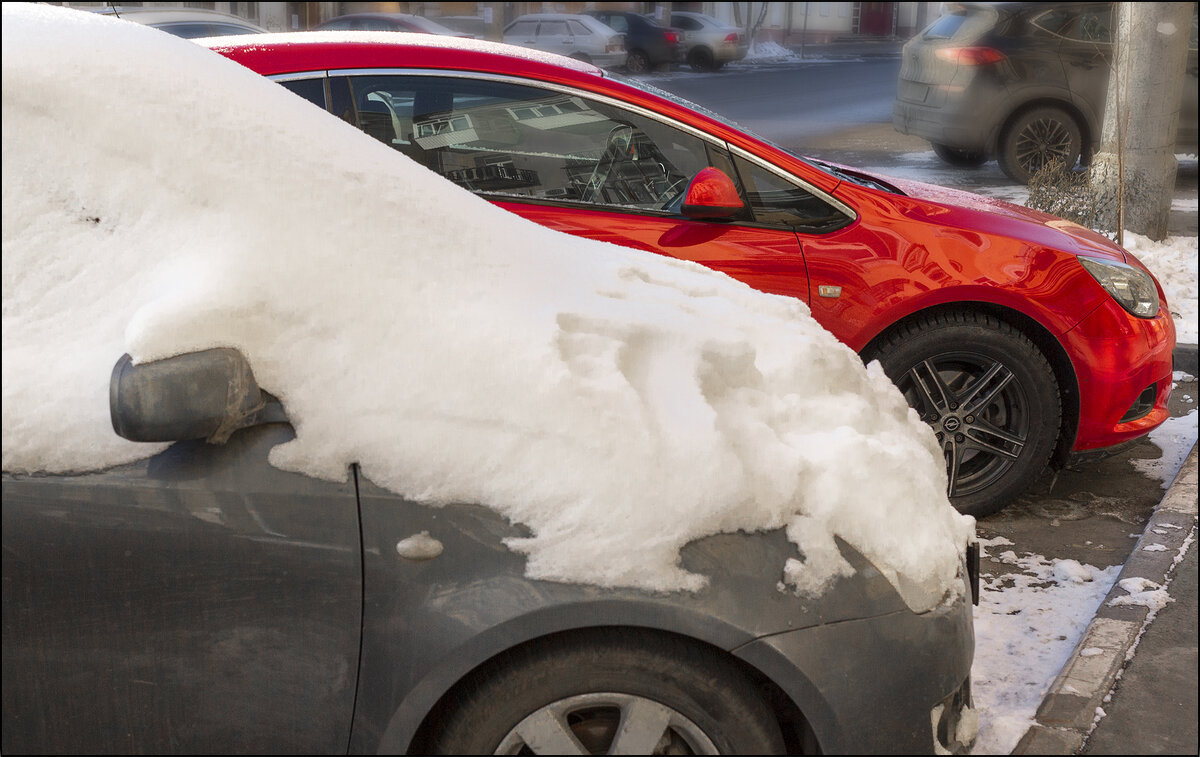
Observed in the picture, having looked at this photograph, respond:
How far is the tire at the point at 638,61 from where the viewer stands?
94.7ft

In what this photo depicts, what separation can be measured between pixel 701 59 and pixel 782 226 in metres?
27.1

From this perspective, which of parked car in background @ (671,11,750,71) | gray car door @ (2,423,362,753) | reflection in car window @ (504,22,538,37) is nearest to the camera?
gray car door @ (2,423,362,753)

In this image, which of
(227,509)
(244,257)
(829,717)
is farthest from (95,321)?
(829,717)

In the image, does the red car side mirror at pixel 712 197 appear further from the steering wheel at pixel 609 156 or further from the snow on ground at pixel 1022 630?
the snow on ground at pixel 1022 630

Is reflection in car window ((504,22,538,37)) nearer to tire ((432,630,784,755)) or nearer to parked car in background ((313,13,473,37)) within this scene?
parked car in background ((313,13,473,37))

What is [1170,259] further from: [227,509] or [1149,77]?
[227,509]

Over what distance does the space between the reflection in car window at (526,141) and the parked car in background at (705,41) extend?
26.5 metres

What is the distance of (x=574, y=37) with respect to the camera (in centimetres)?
2747

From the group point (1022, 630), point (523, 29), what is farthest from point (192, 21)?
point (523, 29)

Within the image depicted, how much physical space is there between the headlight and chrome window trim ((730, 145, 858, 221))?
912 millimetres

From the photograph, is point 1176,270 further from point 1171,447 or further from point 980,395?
point 980,395

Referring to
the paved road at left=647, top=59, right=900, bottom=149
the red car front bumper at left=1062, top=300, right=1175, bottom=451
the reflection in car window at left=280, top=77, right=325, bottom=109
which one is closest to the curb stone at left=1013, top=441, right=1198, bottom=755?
the red car front bumper at left=1062, top=300, right=1175, bottom=451

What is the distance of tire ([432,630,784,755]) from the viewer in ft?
6.84

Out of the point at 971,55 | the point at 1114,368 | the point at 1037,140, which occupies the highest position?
the point at 971,55
